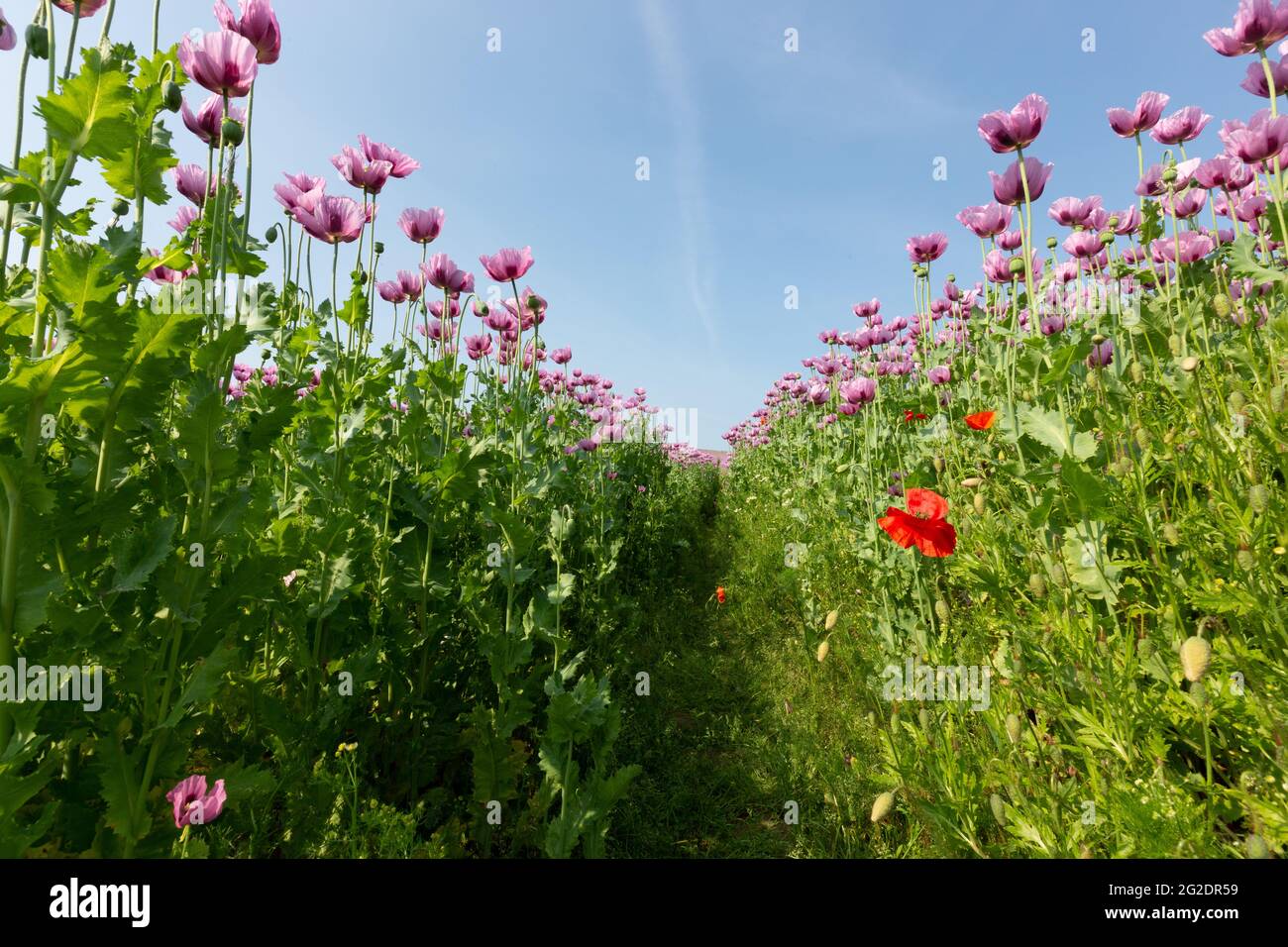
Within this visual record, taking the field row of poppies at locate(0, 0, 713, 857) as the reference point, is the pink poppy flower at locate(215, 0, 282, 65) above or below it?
above

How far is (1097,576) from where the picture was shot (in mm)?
1920

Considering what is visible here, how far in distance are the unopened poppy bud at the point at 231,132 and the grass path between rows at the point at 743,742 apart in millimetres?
2393

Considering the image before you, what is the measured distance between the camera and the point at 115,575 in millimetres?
1349

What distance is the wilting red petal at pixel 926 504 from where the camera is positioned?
7.10ft

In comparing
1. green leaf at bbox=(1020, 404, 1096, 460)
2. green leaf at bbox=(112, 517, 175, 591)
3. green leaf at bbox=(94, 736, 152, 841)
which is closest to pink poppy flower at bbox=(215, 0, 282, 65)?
green leaf at bbox=(112, 517, 175, 591)

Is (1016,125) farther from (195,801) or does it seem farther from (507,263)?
(195,801)

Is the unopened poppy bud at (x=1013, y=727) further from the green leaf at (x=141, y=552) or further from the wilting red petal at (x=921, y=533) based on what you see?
the green leaf at (x=141, y=552)

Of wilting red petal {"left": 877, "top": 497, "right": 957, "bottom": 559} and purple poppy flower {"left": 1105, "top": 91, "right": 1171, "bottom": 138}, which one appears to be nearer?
wilting red petal {"left": 877, "top": 497, "right": 957, "bottom": 559}

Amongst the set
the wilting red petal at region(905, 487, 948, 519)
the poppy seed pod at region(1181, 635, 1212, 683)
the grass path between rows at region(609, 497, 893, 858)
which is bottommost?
the grass path between rows at region(609, 497, 893, 858)

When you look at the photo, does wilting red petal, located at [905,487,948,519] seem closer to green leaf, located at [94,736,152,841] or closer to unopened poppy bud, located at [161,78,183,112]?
green leaf, located at [94,736,152,841]

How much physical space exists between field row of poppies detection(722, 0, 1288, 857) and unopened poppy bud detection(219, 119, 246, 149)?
220 centimetres

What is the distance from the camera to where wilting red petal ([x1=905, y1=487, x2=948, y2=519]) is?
2.16 meters

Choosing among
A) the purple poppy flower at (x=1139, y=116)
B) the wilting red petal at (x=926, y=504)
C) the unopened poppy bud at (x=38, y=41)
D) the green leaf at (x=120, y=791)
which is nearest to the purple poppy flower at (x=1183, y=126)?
the purple poppy flower at (x=1139, y=116)
